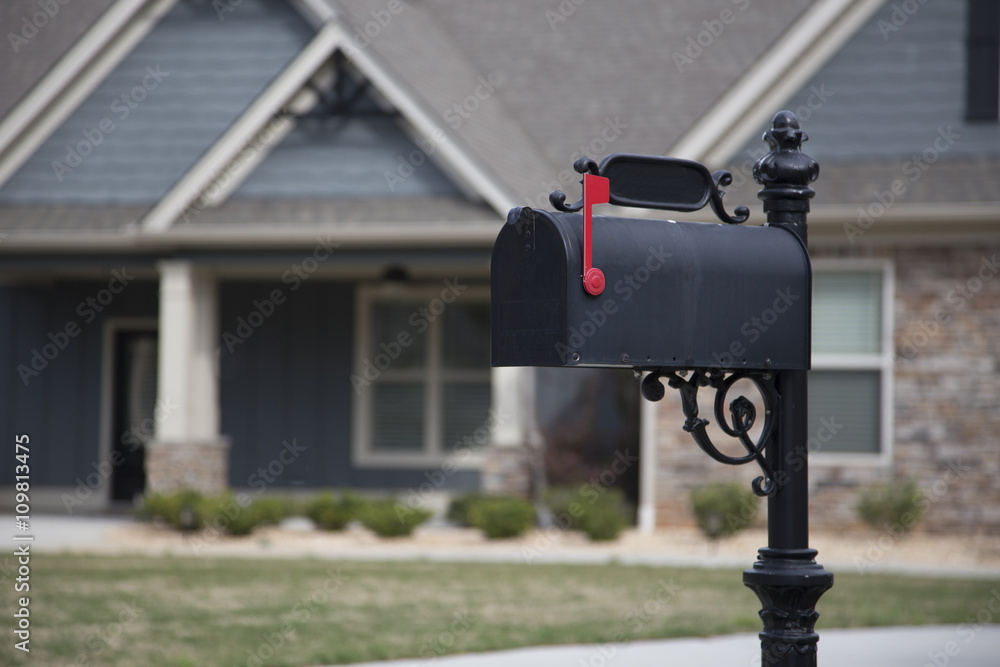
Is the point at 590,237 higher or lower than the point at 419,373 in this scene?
lower

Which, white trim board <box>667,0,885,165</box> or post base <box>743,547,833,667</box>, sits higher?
white trim board <box>667,0,885,165</box>

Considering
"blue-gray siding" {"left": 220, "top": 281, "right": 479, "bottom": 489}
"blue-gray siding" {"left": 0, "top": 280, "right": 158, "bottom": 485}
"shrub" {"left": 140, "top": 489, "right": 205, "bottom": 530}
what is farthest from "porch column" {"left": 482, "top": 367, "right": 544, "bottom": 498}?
"blue-gray siding" {"left": 0, "top": 280, "right": 158, "bottom": 485}

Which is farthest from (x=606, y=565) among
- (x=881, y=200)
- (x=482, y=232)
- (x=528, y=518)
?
(x=881, y=200)

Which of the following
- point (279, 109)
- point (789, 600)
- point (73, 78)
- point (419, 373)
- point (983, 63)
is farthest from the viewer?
point (419, 373)

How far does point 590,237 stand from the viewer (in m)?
2.86

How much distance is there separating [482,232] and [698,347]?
9631 millimetres

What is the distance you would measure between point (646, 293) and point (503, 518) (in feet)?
29.8

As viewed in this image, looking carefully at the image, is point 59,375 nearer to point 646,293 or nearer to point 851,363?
point 851,363

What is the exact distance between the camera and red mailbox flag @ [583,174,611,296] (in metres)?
2.84

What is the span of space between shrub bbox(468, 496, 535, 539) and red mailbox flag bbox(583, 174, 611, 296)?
30.0ft

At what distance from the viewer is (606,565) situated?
1018 centimetres

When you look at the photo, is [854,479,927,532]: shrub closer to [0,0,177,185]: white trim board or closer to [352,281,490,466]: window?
[352,281,490,466]: window

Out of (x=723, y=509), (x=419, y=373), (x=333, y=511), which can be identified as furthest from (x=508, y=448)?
(x=419, y=373)

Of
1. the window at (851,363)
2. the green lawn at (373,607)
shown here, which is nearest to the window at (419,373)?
the window at (851,363)
